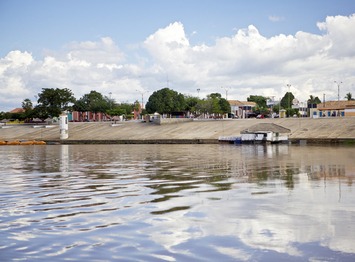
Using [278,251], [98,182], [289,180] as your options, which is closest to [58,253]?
[278,251]

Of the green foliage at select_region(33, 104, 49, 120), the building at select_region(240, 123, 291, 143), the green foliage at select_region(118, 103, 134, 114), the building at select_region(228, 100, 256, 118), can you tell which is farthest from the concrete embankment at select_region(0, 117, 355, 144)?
the building at select_region(228, 100, 256, 118)

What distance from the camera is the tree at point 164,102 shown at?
150 meters

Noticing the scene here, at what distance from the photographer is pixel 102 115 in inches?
6855

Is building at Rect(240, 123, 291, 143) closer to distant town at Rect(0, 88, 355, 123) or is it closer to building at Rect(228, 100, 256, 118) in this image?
distant town at Rect(0, 88, 355, 123)

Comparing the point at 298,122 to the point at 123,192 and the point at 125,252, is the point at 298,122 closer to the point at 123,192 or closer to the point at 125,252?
the point at 123,192

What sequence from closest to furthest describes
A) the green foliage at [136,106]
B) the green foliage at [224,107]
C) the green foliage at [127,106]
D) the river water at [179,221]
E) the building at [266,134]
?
1. the river water at [179,221]
2. the building at [266,134]
3. the green foliage at [224,107]
4. the green foliage at [127,106]
5. the green foliage at [136,106]

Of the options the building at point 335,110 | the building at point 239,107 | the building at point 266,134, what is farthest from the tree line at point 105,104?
the building at point 266,134

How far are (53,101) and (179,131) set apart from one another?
1837 inches

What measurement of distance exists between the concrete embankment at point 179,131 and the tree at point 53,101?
23.7ft

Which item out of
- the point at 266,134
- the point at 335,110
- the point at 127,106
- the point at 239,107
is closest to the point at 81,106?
the point at 127,106

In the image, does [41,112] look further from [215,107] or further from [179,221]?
[179,221]

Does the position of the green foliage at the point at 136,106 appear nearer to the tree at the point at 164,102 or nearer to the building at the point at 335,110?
the tree at the point at 164,102

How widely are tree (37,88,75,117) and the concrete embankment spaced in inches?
284

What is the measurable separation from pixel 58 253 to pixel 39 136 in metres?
90.4
